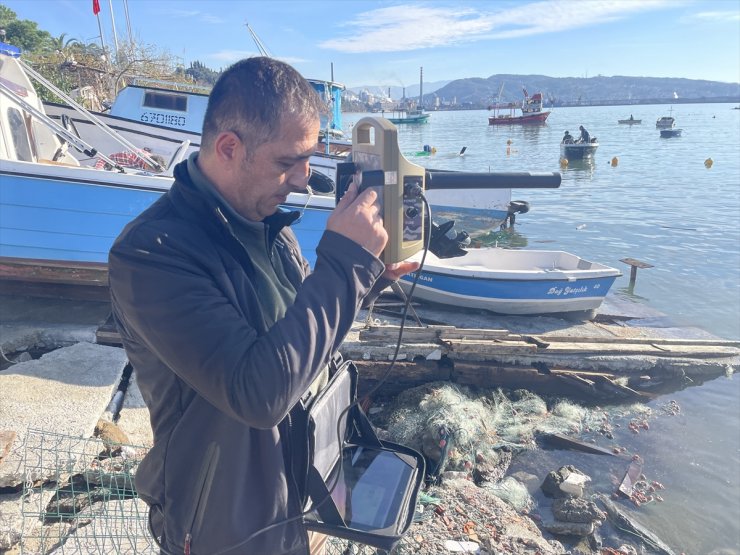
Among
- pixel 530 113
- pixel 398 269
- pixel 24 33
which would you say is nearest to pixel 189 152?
pixel 398 269

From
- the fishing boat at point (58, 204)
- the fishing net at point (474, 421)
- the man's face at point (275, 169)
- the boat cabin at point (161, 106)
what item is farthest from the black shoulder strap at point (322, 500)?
the boat cabin at point (161, 106)

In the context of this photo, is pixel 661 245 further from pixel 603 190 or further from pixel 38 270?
pixel 38 270

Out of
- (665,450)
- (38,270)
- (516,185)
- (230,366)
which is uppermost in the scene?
(516,185)

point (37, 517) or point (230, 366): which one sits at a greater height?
point (230, 366)

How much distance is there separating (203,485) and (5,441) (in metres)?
3.05

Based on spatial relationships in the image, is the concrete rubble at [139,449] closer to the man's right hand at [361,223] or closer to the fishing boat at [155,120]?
the man's right hand at [361,223]

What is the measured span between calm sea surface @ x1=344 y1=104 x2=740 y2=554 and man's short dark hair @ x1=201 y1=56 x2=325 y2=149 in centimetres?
573

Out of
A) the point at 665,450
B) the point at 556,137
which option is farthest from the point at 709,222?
the point at 556,137

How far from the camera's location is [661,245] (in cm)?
1736

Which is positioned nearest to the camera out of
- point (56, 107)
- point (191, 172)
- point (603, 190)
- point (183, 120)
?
point (191, 172)

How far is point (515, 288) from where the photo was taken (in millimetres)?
9391

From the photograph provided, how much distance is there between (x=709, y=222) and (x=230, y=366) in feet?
77.2

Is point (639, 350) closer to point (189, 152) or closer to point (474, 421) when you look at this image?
point (474, 421)

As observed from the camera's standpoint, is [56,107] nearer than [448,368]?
No
